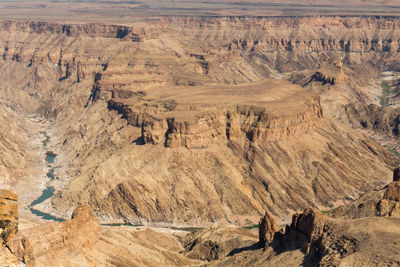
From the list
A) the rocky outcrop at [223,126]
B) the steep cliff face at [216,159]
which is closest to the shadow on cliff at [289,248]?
the steep cliff face at [216,159]

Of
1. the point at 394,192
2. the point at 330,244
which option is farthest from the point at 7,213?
the point at 394,192

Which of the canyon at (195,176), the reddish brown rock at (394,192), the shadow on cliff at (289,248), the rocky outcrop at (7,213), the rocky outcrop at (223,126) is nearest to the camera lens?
the rocky outcrop at (7,213)

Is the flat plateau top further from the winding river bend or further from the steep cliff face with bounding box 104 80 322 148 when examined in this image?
the winding river bend

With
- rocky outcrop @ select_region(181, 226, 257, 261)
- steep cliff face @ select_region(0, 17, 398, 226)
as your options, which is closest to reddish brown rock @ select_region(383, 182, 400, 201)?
rocky outcrop @ select_region(181, 226, 257, 261)

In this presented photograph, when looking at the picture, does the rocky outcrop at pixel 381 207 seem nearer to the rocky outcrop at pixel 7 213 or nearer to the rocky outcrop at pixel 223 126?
the rocky outcrop at pixel 223 126

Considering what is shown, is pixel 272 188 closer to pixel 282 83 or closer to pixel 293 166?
pixel 293 166

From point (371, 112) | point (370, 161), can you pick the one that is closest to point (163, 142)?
point (370, 161)

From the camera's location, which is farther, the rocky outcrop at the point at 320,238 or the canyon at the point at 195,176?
the canyon at the point at 195,176

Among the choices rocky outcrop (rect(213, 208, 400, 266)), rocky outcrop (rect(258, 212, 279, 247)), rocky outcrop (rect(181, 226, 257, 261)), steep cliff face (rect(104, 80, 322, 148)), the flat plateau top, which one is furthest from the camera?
the flat plateau top
